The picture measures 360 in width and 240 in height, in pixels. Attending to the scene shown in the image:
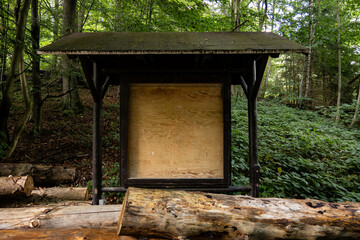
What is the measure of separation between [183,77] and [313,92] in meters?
17.3

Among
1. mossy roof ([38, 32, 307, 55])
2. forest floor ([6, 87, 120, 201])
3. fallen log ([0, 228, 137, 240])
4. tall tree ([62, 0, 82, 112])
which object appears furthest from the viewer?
tall tree ([62, 0, 82, 112])

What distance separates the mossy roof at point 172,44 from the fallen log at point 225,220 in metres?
1.94

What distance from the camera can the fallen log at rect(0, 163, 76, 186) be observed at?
409 cm

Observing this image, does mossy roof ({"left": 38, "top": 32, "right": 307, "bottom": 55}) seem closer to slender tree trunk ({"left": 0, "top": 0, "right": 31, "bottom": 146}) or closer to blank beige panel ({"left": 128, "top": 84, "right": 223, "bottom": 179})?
blank beige panel ({"left": 128, "top": 84, "right": 223, "bottom": 179})

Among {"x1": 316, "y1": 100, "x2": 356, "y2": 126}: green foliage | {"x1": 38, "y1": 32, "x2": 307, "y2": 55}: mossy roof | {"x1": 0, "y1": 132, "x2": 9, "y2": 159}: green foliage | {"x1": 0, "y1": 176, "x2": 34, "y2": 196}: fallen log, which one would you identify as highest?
{"x1": 38, "y1": 32, "x2": 307, "y2": 55}: mossy roof

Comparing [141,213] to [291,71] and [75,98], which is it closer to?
[75,98]

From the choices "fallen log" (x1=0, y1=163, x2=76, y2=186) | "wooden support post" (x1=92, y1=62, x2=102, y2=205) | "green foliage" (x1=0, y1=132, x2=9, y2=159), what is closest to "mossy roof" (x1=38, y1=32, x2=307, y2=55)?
"wooden support post" (x1=92, y1=62, x2=102, y2=205)

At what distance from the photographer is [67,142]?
6.51 m

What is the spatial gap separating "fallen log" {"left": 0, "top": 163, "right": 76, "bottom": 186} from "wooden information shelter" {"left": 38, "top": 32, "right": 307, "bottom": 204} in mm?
1621

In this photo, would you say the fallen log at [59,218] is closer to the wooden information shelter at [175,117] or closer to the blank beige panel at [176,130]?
the wooden information shelter at [175,117]

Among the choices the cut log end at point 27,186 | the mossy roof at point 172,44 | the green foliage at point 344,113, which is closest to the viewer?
the mossy roof at point 172,44

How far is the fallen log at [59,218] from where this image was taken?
2.24 meters

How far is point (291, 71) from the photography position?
61.9 ft

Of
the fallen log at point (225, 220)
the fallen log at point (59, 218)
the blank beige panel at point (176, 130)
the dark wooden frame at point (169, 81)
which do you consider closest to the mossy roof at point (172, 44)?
the dark wooden frame at point (169, 81)
